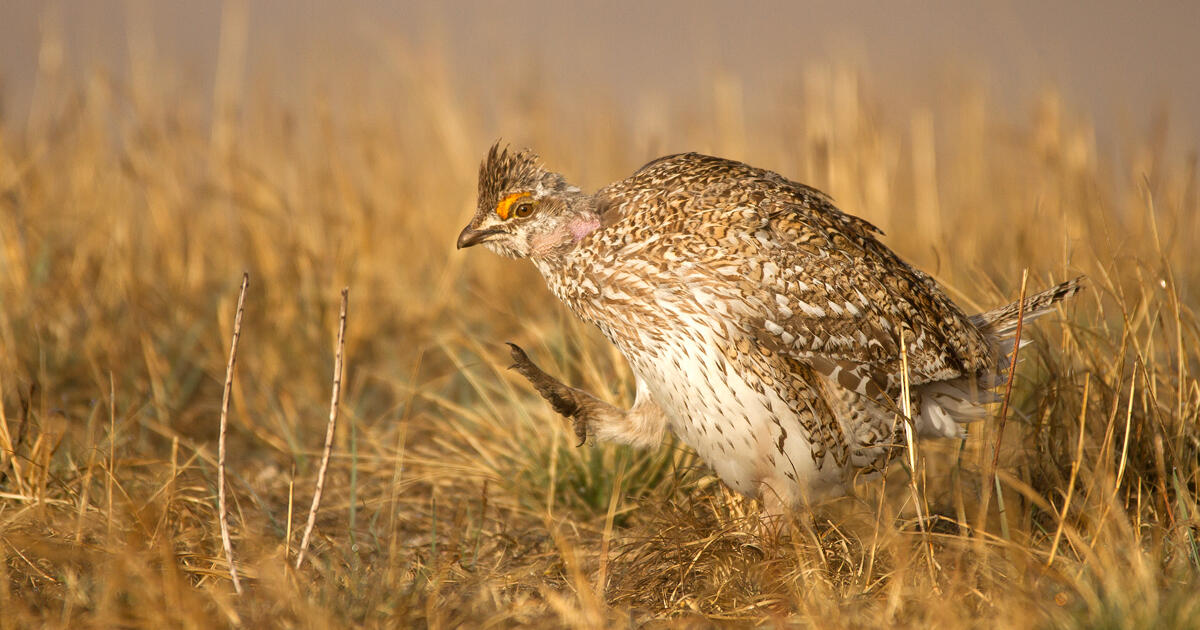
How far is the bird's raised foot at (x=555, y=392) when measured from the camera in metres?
3.83

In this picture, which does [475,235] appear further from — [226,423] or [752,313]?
[226,423]

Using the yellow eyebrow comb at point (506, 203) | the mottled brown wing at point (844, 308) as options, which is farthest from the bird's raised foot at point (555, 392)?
the mottled brown wing at point (844, 308)

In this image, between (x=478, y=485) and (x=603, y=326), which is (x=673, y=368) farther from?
(x=478, y=485)

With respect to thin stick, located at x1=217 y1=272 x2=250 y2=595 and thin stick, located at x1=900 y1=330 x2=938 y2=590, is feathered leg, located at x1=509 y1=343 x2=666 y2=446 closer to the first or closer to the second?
thin stick, located at x1=900 y1=330 x2=938 y2=590

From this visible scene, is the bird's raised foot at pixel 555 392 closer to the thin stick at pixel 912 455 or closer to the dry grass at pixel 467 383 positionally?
the dry grass at pixel 467 383

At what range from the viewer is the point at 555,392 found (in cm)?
386

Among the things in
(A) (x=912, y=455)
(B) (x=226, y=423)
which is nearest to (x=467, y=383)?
(B) (x=226, y=423)

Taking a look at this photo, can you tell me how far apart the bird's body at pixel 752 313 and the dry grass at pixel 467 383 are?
0.75ft

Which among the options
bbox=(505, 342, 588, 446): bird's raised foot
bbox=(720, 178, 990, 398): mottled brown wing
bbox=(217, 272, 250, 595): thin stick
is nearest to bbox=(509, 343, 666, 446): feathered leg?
bbox=(505, 342, 588, 446): bird's raised foot

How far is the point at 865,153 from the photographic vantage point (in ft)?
19.7

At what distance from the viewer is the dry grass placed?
120 inches

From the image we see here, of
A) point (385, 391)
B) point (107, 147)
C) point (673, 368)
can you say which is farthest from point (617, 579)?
point (107, 147)

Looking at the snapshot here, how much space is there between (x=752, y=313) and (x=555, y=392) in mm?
883

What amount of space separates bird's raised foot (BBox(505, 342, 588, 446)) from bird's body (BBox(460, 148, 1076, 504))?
0.04ft
